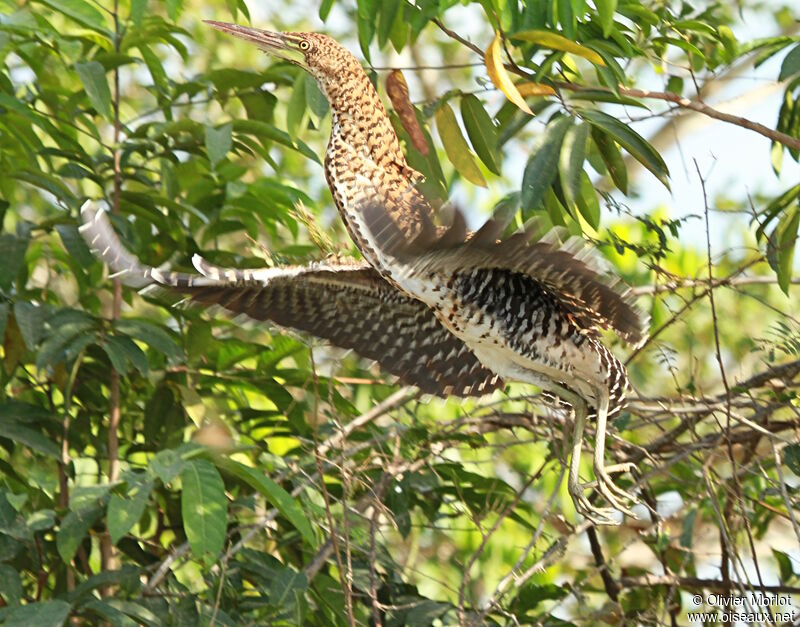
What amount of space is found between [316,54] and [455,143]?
1.44 feet

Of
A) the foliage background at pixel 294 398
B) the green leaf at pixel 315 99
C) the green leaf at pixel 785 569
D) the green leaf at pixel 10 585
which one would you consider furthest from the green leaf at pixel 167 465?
the green leaf at pixel 785 569

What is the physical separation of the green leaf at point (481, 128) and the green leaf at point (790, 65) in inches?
28.5

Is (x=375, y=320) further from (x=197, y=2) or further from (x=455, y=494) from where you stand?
(x=197, y=2)

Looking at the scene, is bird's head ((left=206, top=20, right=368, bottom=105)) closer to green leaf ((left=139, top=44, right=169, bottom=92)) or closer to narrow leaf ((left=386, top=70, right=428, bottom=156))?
narrow leaf ((left=386, top=70, right=428, bottom=156))

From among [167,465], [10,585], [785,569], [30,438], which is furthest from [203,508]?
[785,569]

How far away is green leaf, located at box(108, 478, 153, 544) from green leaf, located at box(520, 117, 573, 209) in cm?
102

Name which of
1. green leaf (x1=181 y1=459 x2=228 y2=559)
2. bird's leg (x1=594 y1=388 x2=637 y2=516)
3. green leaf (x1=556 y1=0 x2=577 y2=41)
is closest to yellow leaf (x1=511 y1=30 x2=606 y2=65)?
green leaf (x1=556 y1=0 x2=577 y2=41)

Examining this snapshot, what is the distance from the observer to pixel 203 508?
8.34 ft

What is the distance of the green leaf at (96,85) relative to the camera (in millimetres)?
3217

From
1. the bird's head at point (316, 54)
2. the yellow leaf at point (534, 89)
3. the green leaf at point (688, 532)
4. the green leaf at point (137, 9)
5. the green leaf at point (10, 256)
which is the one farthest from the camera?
the green leaf at point (688, 532)

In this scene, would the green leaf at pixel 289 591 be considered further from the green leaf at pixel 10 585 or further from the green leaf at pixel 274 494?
the green leaf at pixel 10 585

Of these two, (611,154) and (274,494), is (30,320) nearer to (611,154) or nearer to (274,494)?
(274,494)

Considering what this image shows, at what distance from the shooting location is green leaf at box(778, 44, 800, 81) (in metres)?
2.60

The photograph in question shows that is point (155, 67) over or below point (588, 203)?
below
